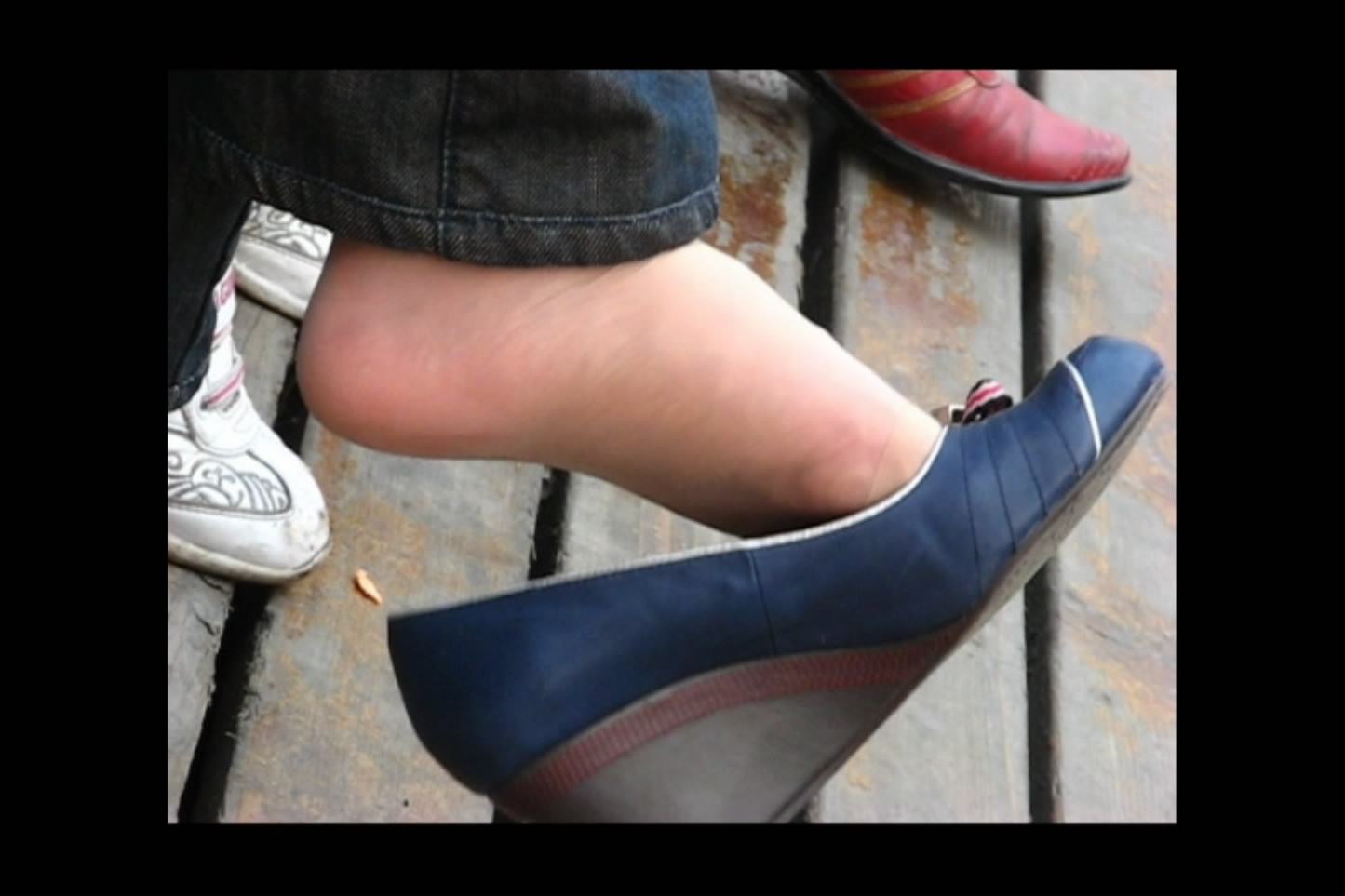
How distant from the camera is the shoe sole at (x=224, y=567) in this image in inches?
38.1

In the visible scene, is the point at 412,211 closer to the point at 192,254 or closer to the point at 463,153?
the point at 463,153

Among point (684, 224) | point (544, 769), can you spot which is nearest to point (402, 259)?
point (684, 224)

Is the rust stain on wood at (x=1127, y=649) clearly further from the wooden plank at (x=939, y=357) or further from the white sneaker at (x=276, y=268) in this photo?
the white sneaker at (x=276, y=268)

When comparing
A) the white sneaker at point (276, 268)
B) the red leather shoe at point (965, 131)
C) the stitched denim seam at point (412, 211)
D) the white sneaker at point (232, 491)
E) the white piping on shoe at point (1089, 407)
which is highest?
the stitched denim seam at point (412, 211)

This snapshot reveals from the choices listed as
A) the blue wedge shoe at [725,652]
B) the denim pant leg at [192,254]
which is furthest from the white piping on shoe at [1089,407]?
the denim pant leg at [192,254]

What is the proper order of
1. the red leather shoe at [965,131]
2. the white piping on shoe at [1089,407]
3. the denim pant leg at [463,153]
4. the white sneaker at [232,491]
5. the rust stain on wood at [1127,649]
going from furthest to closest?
1. the red leather shoe at [965,131]
2. the rust stain on wood at [1127,649]
3. the white sneaker at [232,491]
4. the white piping on shoe at [1089,407]
5. the denim pant leg at [463,153]

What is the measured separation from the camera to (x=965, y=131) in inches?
55.0

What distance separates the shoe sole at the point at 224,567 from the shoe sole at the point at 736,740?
0.88ft

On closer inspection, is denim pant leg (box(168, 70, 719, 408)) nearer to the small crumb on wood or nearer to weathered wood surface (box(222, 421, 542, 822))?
weathered wood surface (box(222, 421, 542, 822))

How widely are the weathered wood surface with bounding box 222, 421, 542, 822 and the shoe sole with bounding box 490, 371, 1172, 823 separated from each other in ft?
0.44

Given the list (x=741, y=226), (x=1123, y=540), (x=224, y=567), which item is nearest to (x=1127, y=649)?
(x=1123, y=540)

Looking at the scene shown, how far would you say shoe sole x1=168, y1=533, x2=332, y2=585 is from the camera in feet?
3.18

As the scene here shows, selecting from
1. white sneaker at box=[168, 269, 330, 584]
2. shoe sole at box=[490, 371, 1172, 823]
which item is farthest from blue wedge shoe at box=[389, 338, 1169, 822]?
white sneaker at box=[168, 269, 330, 584]

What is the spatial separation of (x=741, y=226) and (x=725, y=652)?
1.93 ft
